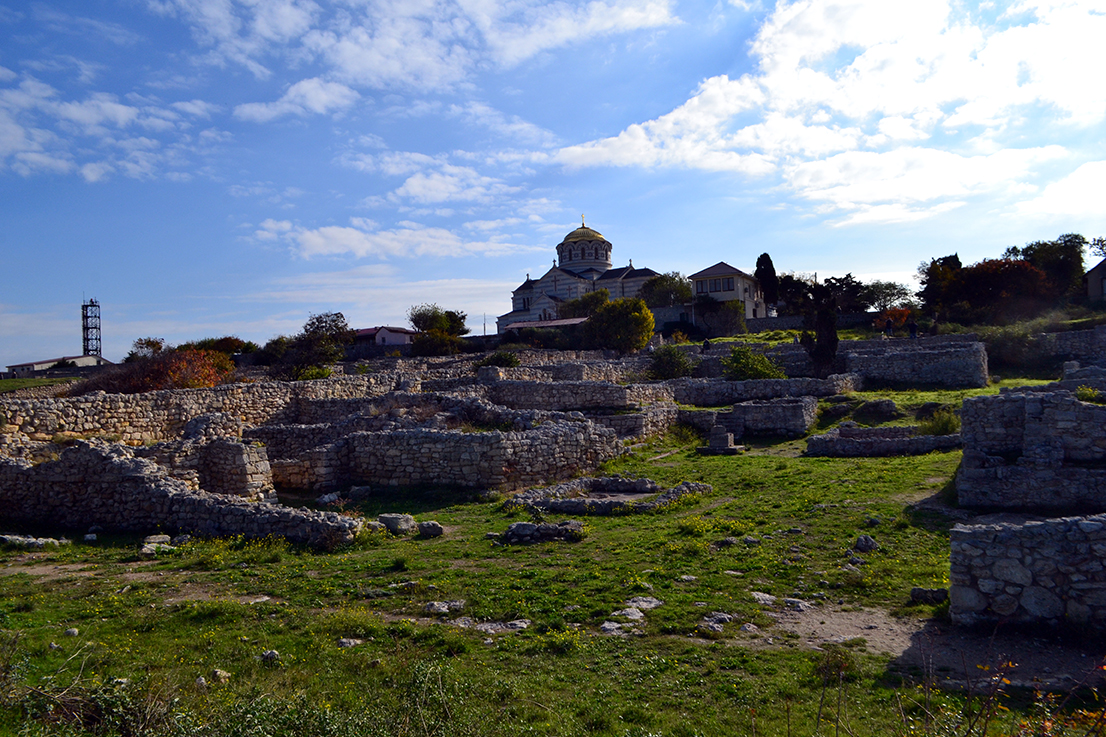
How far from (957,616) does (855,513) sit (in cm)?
447

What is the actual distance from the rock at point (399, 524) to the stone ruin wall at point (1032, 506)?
8609mm

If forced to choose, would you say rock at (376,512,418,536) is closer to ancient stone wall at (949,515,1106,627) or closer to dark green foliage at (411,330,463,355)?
ancient stone wall at (949,515,1106,627)

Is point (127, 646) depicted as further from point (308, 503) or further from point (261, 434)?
point (261, 434)

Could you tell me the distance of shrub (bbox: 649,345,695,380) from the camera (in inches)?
1341

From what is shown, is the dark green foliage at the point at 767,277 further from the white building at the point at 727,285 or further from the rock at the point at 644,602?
the rock at the point at 644,602

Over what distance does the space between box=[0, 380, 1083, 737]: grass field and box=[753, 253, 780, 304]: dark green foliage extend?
62925mm

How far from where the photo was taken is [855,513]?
11070mm

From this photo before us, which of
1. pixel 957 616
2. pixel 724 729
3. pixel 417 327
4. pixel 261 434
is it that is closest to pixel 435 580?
pixel 724 729

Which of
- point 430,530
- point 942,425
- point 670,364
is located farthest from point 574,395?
point 430,530

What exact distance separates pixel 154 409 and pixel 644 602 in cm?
1843

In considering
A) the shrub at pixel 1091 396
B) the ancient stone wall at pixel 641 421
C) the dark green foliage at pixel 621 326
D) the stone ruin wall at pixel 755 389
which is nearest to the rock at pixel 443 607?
the shrub at pixel 1091 396

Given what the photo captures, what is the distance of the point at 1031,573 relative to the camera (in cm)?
649

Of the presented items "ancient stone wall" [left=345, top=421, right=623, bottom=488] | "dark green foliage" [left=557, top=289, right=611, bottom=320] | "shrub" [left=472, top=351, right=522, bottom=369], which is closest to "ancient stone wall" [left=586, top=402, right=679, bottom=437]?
"ancient stone wall" [left=345, top=421, right=623, bottom=488]

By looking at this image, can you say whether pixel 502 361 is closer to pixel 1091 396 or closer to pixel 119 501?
pixel 119 501
